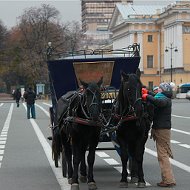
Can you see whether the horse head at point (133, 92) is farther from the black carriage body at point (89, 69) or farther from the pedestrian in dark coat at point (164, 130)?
the black carriage body at point (89, 69)

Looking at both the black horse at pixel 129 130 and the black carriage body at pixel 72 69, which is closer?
the black horse at pixel 129 130

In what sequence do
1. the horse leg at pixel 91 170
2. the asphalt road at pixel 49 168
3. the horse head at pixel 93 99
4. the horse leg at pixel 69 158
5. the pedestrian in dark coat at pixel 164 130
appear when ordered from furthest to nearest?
the asphalt road at pixel 49 168 < the horse leg at pixel 69 158 < the pedestrian in dark coat at pixel 164 130 < the horse leg at pixel 91 170 < the horse head at pixel 93 99

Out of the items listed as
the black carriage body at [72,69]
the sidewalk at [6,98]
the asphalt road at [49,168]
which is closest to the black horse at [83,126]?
the asphalt road at [49,168]

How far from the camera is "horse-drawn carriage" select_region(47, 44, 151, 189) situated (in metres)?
11.2

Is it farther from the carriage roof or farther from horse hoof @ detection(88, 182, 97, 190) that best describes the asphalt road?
the carriage roof

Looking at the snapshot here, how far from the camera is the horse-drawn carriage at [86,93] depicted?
11.2m

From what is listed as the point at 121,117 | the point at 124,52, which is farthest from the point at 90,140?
the point at 124,52

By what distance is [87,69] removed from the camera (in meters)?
13.5

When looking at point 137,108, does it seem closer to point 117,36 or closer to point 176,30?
point 176,30

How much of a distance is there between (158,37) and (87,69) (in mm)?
128088

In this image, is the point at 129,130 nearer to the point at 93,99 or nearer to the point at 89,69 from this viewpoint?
the point at 93,99

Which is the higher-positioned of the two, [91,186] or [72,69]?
[72,69]

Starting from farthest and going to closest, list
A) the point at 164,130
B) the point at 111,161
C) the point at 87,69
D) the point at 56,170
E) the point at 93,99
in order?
the point at 111,161 < the point at 56,170 < the point at 87,69 < the point at 164,130 < the point at 93,99

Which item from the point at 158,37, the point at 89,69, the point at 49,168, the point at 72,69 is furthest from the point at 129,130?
the point at 158,37
